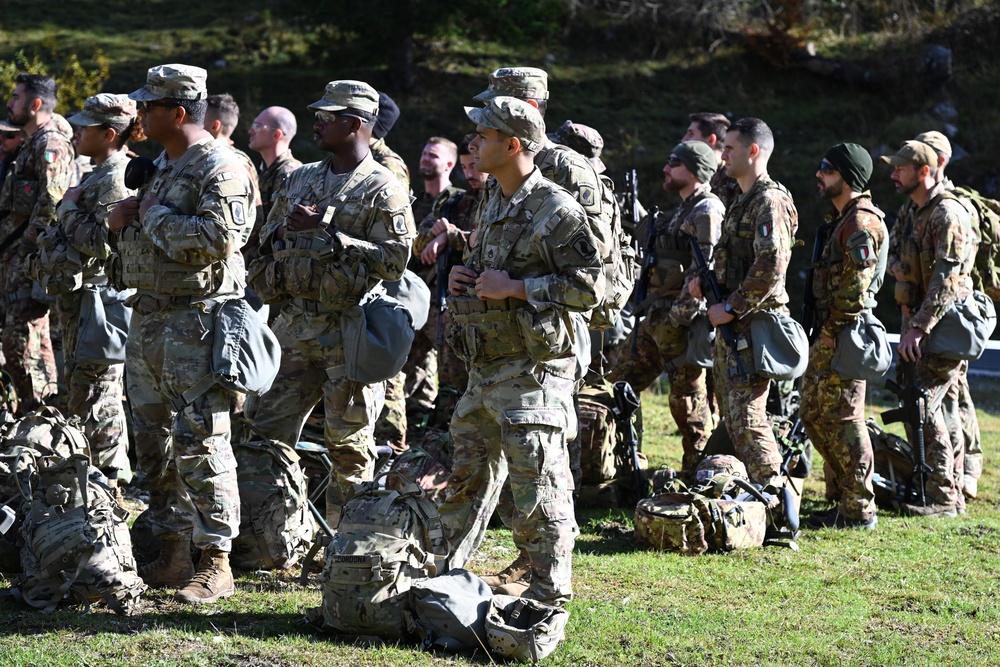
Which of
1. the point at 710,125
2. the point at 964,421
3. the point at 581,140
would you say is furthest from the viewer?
the point at 710,125

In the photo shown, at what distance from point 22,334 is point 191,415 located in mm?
3924

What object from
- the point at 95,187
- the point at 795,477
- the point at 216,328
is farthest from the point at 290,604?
the point at 795,477

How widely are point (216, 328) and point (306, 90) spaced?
1552cm

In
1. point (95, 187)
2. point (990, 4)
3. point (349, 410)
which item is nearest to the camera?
→ point (349, 410)

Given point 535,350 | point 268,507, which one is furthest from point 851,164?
point 268,507

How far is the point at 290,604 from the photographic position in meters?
5.71

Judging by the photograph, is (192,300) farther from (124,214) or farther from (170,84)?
(170,84)

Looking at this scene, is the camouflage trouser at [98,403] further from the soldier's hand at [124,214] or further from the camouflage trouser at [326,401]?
the soldier's hand at [124,214]

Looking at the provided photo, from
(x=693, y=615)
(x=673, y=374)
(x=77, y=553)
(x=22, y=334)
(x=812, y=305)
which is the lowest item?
(x=693, y=615)

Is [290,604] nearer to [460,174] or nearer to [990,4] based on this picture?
[460,174]

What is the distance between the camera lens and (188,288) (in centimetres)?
568

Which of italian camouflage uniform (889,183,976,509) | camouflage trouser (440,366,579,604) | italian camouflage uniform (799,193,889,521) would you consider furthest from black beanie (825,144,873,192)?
camouflage trouser (440,366,579,604)

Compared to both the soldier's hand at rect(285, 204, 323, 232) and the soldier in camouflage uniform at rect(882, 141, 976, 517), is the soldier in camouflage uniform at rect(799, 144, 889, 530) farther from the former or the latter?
the soldier's hand at rect(285, 204, 323, 232)

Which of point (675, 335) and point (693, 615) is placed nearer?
point (693, 615)
